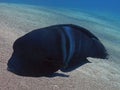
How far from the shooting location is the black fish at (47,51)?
763mm

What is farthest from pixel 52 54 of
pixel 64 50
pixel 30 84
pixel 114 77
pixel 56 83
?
pixel 114 77

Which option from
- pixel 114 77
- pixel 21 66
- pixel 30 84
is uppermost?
pixel 21 66

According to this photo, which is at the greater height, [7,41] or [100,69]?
[7,41]

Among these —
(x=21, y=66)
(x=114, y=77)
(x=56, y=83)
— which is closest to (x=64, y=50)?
(x=21, y=66)

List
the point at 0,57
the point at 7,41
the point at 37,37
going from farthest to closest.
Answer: the point at 7,41 < the point at 0,57 < the point at 37,37

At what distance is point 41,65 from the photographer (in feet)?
2.54

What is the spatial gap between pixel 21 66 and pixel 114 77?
4856mm

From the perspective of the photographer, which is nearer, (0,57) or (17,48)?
(17,48)

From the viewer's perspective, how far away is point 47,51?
763 millimetres

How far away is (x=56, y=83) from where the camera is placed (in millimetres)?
3828

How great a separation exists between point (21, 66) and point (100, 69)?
16.7 ft

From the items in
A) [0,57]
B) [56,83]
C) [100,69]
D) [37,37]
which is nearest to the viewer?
[37,37]

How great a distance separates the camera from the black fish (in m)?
0.76

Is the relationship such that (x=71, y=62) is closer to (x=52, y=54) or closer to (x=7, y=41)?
(x=52, y=54)
